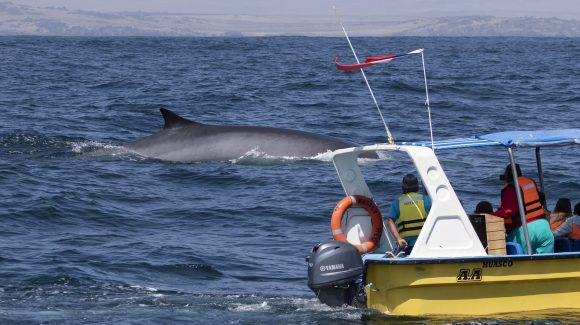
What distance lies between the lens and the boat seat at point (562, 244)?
13.7 m

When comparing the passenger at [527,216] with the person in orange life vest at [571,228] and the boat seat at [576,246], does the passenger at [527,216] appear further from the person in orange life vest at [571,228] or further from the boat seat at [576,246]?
the person in orange life vest at [571,228]

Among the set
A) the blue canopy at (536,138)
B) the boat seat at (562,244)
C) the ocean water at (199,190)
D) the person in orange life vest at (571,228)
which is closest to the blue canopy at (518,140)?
the blue canopy at (536,138)

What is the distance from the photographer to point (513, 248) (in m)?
13.3

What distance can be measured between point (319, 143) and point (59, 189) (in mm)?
6884

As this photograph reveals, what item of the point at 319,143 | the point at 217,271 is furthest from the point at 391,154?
the point at 217,271

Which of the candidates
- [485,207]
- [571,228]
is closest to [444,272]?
[485,207]

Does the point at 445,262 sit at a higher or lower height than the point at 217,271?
higher

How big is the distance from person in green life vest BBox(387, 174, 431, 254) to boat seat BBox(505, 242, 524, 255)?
1.01m

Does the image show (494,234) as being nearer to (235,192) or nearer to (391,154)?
(235,192)

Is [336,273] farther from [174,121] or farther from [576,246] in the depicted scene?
[174,121]

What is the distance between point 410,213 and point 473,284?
3.89 feet

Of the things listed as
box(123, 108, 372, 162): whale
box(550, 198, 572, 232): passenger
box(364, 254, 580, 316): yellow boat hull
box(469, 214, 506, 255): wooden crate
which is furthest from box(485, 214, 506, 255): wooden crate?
box(123, 108, 372, 162): whale

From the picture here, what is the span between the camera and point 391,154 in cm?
2784

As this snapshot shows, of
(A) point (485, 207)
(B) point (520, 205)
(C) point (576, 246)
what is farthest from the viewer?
(A) point (485, 207)
